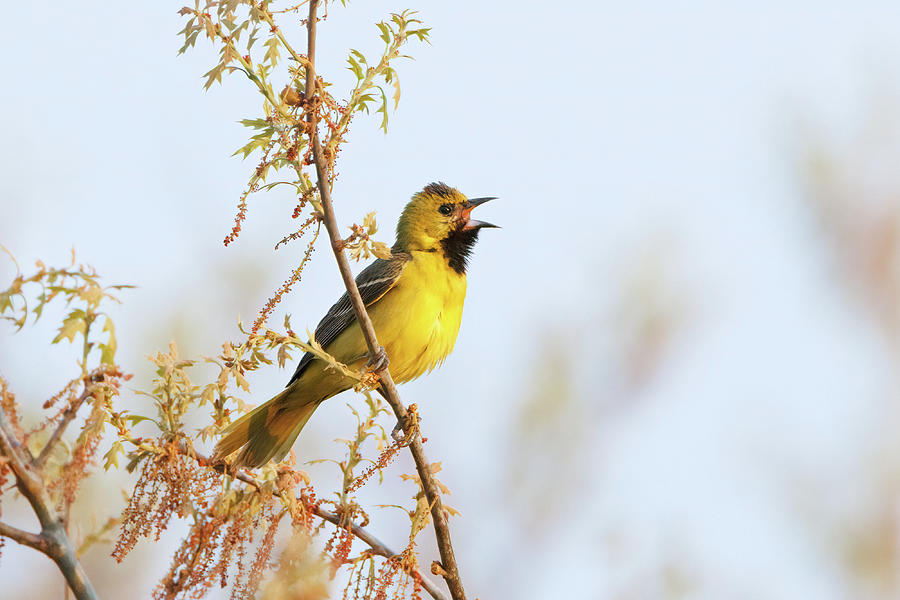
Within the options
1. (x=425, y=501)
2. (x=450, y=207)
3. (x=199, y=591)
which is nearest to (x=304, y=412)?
(x=450, y=207)

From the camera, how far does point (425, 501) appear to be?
311cm

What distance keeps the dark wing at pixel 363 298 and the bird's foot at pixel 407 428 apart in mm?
1175

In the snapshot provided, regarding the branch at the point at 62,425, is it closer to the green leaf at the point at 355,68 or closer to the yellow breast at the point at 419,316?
the green leaf at the point at 355,68

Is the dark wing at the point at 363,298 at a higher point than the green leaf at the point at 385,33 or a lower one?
higher

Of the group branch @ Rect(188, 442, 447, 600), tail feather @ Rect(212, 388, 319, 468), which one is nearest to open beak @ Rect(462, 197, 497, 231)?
tail feather @ Rect(212, 388, 319, 468)

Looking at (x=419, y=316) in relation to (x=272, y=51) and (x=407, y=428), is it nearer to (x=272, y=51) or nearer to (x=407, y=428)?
(x=407, y=428)

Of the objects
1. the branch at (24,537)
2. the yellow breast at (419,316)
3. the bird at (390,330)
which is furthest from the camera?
the yellow breast at (419,316)

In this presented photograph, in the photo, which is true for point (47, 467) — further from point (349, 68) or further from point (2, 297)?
point (349, 68)

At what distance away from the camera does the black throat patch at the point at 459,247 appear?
200 inches

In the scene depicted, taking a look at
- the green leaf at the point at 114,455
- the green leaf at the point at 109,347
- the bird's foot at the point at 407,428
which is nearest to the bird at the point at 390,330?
the bird's foot at the point at 407,428

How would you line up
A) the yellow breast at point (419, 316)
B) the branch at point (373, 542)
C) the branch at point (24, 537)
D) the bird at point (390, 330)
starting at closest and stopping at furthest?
the branch at point (24, 537)
the branch at point (373, 542)
the bird at point (390, 330)
the yellow breast at point (419, 316)

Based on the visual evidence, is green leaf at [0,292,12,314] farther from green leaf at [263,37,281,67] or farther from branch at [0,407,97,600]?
green leaf at [263,37,281,67]

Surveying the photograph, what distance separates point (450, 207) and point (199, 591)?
3.52 m

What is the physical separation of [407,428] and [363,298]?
1539mm
